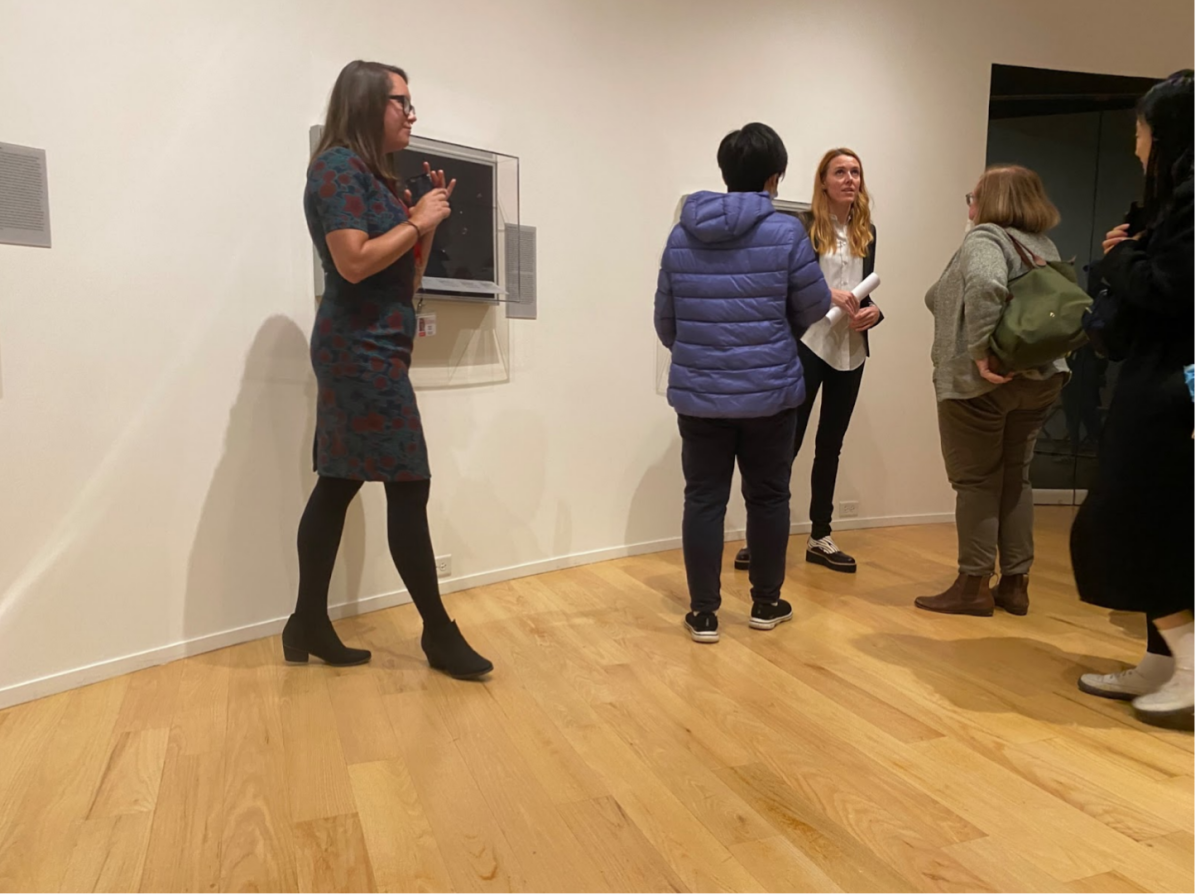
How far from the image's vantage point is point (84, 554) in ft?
7.82

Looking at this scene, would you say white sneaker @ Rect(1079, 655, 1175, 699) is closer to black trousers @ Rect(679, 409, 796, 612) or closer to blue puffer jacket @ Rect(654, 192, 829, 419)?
black trousers @ Rect(679, 409, 796, 612)

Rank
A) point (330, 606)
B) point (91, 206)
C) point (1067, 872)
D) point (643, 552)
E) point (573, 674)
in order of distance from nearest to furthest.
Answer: point (1067, 872), point (91, 206), point (573, 674), point (330, 606), point (643, 552)

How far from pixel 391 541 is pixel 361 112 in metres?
1.14

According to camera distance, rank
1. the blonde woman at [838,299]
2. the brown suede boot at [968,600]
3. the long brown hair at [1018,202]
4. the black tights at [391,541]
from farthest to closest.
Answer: the blonde woman at [838,299], the brown suede boot at [968,600], the long brown hair at [1018,202], the black tights at [391,541]

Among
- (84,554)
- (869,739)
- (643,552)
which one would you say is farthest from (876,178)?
(84,554)

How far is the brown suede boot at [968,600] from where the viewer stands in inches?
120

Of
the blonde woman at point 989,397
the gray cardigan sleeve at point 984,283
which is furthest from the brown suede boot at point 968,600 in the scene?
the gray cardigan sleeve at point 984,283

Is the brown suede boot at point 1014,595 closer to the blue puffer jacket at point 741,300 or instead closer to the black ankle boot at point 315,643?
the blue puffer jacket at point 741,300

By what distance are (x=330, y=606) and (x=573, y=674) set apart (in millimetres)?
961

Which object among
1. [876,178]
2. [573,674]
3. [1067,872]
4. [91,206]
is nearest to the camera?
[1067,872]

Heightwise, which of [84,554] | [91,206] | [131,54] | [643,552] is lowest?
[643,552]

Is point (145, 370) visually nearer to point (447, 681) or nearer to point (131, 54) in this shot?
point (131, 54)

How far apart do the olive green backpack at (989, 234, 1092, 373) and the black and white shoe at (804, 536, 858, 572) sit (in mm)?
1124

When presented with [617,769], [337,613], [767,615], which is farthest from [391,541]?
[767,615]
